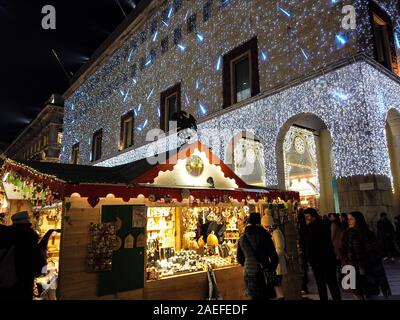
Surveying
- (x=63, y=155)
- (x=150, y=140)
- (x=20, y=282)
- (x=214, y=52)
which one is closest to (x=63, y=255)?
(x=20, y=282)

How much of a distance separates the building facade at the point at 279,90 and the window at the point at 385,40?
46mm

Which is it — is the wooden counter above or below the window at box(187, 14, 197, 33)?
below

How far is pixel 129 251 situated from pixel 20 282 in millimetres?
1887

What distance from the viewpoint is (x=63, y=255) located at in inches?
193

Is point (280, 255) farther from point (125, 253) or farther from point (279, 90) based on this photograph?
point (279, 90)

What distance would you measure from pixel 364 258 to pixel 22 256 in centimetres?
524

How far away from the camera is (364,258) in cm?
514

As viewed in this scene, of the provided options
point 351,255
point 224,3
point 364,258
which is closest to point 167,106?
point 224,3

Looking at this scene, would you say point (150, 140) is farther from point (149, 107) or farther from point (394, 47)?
point (394, 47)

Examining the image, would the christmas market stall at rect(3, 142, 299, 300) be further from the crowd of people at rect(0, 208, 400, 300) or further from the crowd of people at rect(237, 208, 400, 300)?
the crowd of people at rect(237, 208, 400, 300)

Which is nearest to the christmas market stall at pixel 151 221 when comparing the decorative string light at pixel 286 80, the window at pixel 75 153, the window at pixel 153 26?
the decorative string light at pixel 286 80

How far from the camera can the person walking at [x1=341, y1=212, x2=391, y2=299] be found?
16.9 feet

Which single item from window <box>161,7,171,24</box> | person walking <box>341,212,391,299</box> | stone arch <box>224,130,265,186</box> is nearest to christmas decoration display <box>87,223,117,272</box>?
person walking <box>341,212,391,299</box>

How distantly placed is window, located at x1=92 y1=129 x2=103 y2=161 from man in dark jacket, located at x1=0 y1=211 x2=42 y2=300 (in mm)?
23638
